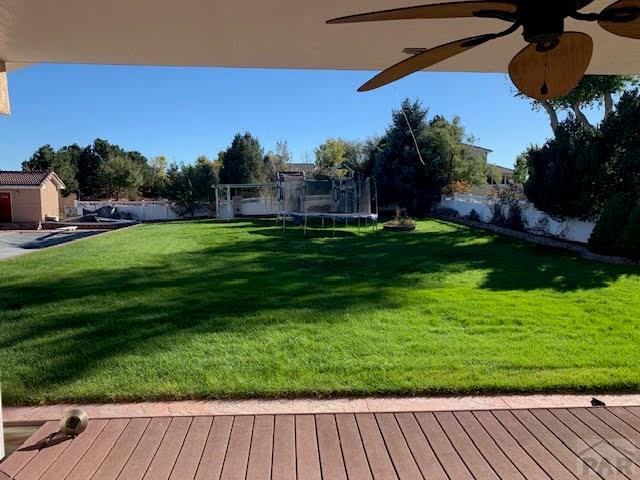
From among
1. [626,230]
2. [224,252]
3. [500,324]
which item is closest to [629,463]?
[500,324]

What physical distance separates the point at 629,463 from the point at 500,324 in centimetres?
254

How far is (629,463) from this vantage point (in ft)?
7.92

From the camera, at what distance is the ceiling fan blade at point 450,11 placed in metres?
1.69

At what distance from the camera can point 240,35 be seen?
2691mm

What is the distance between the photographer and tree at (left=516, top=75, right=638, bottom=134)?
13711 millimetres

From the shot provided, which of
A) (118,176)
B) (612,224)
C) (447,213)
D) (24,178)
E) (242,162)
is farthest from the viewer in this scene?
(118,176)

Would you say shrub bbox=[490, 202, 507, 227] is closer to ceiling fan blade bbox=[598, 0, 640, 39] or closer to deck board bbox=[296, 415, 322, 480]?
deck board bbox=[296, 415, 322, 480]

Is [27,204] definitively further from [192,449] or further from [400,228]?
[192,449]

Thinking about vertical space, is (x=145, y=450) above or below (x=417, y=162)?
below

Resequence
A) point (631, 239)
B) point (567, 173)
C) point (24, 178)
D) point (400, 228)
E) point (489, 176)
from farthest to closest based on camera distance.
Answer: point (489, 176) < point (24, 178) < point (400, 228) < point (567, 173) < point (631, 239)

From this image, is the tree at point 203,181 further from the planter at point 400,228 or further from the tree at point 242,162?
the planter at point 400,228

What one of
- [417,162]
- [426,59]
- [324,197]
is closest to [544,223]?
[324,197]

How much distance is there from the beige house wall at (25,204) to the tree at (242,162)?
10.4m

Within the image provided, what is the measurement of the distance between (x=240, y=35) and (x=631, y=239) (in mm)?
8915
